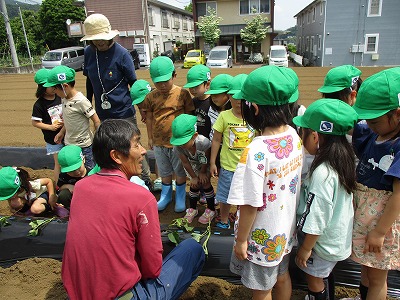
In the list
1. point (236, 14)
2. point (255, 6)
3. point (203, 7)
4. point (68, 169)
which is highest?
point (203, 7)

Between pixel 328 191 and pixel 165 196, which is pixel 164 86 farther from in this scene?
pixel 328 191

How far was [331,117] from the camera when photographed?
150 centimetres

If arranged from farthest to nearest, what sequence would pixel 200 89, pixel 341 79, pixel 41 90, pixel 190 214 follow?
pixel 41 90 < pixel 190 214 < pixel 200 89 < pixel 341 79

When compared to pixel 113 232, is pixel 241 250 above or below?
below

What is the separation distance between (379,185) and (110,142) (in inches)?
53.8

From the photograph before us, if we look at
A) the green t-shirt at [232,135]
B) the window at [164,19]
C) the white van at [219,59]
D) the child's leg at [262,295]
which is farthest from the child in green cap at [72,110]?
the window at [164,19]

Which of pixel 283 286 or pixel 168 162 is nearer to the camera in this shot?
pixel 283 286

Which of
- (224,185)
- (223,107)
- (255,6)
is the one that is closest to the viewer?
(224,185)

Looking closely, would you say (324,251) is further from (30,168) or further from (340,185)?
(30,168)

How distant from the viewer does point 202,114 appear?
3090 mm

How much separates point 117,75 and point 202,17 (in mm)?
23860

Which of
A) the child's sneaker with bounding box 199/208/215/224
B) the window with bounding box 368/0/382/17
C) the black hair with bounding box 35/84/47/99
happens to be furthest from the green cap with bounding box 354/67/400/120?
the window with bounding box 368/0/382/17

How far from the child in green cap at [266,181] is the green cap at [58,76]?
229 cm

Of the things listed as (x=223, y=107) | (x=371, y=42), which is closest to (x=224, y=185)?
(x=223, y=107)
